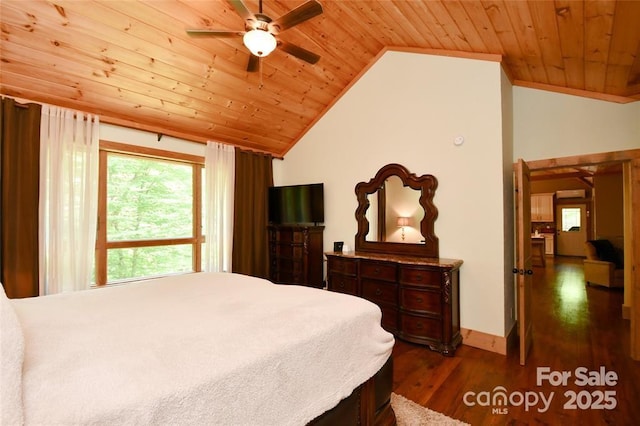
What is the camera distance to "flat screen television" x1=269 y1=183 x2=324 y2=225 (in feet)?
14.1

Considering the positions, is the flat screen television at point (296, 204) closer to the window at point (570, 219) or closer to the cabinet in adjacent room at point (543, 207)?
the cabinet in adjacent room at point (543, 207)

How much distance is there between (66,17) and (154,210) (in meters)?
2.10

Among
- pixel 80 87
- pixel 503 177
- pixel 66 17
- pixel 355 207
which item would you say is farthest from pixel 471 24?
pixel 80 87

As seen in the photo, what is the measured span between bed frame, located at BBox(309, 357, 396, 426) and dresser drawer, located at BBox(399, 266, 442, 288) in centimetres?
131

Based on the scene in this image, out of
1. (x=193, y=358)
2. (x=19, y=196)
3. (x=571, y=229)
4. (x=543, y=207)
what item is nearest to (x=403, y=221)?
(x=193, y=358)

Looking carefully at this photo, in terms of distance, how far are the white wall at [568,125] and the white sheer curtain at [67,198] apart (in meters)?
4.58

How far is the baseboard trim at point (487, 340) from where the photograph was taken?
293cm

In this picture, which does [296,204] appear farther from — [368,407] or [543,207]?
[543,207]

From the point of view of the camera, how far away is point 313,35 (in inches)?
125

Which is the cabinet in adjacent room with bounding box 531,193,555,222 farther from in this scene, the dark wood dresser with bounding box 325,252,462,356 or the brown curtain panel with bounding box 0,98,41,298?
the brown curtain panel with bounding box 0,98,41,298

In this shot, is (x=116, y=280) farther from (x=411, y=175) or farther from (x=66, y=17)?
(x=411, y=175)

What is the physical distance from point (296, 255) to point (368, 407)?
2792 millimetres

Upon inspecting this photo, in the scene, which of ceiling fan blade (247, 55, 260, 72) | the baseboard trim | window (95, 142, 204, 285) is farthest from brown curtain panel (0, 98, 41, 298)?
the baseboard trim

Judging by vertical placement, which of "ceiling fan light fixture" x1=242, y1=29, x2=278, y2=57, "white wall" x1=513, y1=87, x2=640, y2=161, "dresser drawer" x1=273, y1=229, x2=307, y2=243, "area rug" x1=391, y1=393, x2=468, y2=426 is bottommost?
"area rug" x1=391, y1=393, x2=468, y2=426
